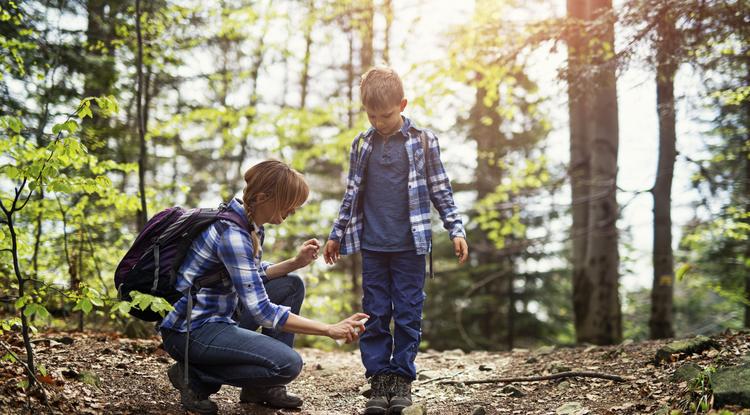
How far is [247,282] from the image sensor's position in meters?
2.79

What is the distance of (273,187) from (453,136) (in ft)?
32.8

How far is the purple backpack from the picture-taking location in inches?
111

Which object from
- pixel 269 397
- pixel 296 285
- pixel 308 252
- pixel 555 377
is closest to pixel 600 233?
pixel 555 377

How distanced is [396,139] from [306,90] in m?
10.3

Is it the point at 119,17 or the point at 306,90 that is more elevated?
the point at 306,90

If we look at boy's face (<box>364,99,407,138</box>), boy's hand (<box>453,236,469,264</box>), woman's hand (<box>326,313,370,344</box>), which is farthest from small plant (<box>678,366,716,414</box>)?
boy's face (<box>364,99,407,138</box>)

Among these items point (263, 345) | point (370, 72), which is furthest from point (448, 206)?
point (263, 345)

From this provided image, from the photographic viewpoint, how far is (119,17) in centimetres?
649

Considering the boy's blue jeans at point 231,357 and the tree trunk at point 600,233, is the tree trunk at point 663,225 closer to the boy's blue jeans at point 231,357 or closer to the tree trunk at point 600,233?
the tree trunk at point 600,233

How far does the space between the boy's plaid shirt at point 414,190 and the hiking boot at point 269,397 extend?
3.13 feet

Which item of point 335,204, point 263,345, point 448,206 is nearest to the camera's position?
point 263,345

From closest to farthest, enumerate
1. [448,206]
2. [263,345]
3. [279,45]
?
[263,345] < [448,206] < [279,45]

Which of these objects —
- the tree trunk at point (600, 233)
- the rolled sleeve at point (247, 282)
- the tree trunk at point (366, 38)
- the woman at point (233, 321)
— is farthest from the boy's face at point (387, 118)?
the tree trunk at point (366, 38)

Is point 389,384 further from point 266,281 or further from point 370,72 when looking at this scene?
point 370,72
